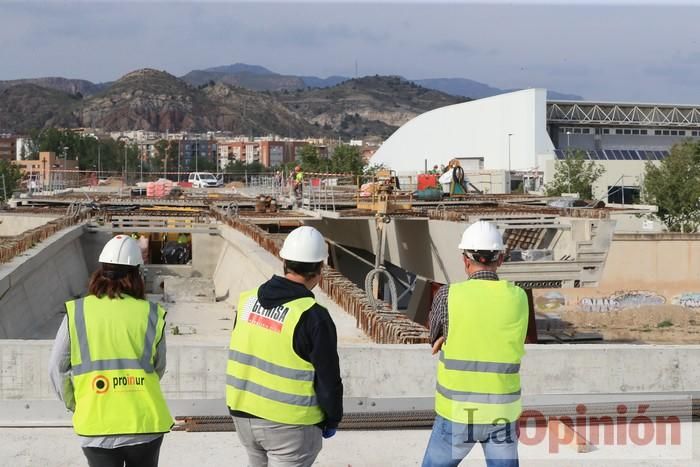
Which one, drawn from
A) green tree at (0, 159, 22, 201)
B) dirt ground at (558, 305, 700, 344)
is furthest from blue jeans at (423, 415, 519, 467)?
green tree at (0, 159, 22, 201)

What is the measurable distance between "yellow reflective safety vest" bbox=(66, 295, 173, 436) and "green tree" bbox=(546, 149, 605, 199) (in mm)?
55581

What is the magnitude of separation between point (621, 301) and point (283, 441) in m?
31.7

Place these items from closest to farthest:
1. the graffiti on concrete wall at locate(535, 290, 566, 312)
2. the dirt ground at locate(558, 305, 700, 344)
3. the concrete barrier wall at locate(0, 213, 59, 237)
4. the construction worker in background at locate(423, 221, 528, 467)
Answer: the construction worker in background at locate(423, 221, 528, 467) → the dirt ground at locate(558, 305, 700, 344) → the concrete barrier wall at locate(0, 213, 59, 237) → the graffiti on concrete wall at locate(535, 290, 566, 312)

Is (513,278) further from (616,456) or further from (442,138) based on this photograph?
(442,138)

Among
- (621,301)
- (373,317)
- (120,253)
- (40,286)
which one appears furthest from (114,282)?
(621,301)

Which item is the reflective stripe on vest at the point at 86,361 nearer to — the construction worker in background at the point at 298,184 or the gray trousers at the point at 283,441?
the gray trousers at the point at 283,441

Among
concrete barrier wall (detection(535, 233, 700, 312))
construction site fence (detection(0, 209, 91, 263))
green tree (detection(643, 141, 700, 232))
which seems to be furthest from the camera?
green tree (detection(643, 141, 700, 232))

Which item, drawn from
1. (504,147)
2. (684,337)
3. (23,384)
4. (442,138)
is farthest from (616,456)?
Answer: (442,138)

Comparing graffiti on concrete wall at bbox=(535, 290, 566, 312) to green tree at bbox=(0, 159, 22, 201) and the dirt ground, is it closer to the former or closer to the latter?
the dirt ground

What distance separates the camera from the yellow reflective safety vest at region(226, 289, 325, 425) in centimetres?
451

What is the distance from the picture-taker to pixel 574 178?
60.1m

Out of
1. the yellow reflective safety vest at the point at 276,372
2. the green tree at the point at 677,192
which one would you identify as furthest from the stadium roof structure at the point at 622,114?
the yellow reflective safety vest at the point at 276,372

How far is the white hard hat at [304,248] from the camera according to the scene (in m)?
4.60

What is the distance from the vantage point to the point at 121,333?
4.64 metres
